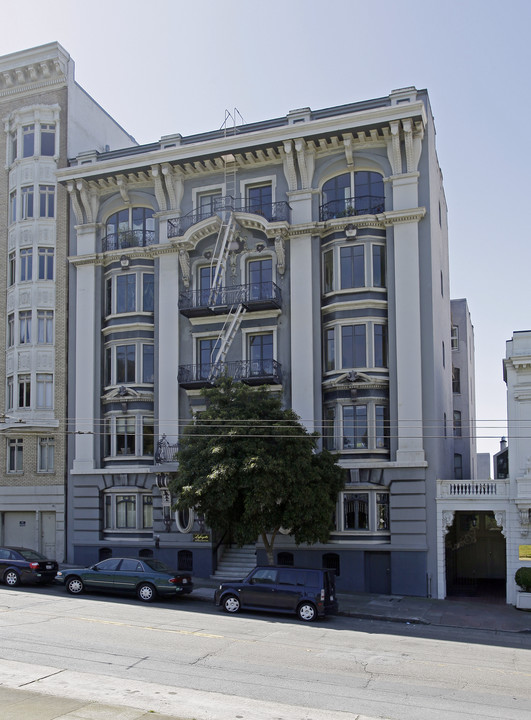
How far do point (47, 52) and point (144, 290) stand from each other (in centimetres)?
1285

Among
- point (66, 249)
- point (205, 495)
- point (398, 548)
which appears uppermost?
point (66, 249)

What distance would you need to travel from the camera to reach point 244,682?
14.0m

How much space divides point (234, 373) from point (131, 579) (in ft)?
32.1

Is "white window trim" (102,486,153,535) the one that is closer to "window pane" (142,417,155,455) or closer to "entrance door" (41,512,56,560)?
"window pane" (142,417,155,455)

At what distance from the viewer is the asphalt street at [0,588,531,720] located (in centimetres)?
1234

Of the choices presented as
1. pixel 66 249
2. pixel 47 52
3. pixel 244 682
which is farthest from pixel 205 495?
pixel 47 52

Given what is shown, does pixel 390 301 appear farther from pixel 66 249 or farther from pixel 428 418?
pixel 66 249

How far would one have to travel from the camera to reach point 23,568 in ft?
89.8

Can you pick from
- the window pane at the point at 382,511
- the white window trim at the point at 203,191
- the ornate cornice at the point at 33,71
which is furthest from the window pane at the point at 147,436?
the ornate cornice at the point at 33,71

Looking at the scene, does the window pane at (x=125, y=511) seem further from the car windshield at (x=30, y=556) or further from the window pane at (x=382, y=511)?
the window pane at (x=382, y=511)

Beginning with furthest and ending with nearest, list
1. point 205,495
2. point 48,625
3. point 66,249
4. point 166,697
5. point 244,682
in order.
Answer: point 66,249 < point 205,495 < point 48,625 < point 244,682 < point 166,697

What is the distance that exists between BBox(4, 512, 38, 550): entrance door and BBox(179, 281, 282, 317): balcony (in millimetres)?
12203

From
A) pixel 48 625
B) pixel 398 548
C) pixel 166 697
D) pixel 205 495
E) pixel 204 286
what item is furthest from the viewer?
pixel 204 286

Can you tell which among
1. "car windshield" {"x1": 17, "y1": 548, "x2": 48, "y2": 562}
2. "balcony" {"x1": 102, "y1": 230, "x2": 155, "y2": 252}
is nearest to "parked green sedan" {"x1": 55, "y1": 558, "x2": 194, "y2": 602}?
"car windshield" {"x1": 17, "y1": 548, "x2": 48, "y2": 562}
